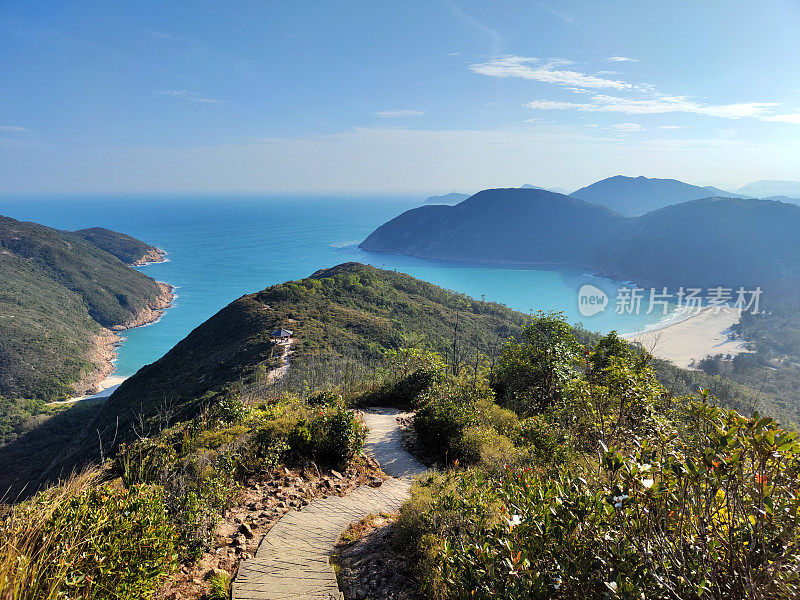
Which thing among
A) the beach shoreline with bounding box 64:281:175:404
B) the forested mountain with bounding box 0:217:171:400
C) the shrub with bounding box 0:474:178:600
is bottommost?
the beach shoreline with bounding box 64:281:175:404

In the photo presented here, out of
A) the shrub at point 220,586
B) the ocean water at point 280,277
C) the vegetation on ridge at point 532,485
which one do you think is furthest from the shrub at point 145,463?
the ocean water at point 280,277

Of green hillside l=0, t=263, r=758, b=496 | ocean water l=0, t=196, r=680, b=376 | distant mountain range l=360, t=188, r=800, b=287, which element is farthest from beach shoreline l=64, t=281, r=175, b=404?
distant mountain range l=360, t=188, r=800, b=287

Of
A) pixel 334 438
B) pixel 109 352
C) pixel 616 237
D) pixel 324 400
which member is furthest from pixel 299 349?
pixel 616 237

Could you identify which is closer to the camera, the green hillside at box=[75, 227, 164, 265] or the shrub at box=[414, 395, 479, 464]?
the shrub at box=[414, 395, 479, 464]

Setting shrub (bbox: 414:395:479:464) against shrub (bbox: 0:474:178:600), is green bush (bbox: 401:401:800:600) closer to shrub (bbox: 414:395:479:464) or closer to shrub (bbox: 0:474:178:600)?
shrub (bbox: 0:474:178:600)

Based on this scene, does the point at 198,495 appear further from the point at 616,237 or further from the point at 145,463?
the point at 616,237

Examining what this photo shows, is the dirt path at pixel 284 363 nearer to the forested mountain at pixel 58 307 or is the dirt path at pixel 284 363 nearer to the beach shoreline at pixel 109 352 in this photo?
the beach shoreline at pixel 109 352
